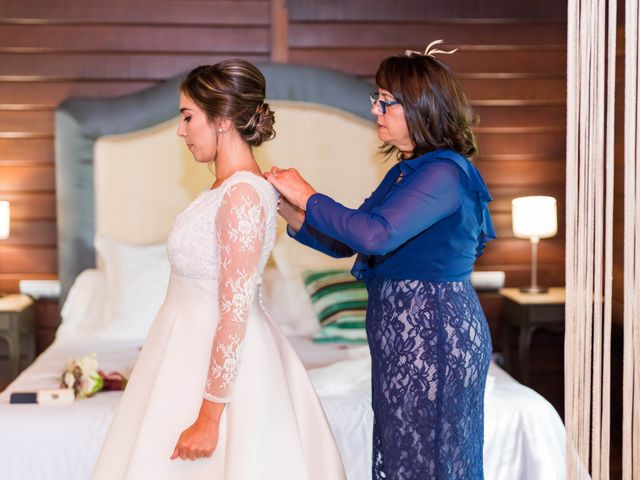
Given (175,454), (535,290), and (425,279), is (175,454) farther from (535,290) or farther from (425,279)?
(535,290)

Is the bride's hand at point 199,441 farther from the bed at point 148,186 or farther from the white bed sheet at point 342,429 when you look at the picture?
the bed at point 148,186

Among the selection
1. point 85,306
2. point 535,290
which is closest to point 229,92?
point 85,306

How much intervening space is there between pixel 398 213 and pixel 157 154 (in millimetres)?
2776

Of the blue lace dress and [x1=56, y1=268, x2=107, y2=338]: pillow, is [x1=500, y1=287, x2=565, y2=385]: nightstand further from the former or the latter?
the blue lace dress

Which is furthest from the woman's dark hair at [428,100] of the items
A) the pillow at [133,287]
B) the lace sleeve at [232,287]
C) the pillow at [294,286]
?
the pillow at [133,287]

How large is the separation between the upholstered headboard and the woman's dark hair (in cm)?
240

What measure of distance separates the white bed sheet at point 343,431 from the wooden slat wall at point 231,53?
5.47ft

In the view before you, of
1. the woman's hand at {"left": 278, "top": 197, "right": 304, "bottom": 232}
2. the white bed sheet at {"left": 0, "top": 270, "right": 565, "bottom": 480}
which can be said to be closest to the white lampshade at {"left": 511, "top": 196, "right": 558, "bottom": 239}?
the white bed sheet at {"left": 0, "top": 270, "right": 565, "bottom": 480}

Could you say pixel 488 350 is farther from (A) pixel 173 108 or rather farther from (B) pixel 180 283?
(A) pixel 173 108

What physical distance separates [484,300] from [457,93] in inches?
109

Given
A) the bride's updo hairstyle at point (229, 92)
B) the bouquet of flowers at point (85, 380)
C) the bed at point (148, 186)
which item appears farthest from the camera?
the bed at point (148, 186)

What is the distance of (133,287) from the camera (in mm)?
4027

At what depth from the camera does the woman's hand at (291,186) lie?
198 cm

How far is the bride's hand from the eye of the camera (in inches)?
70.6
